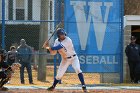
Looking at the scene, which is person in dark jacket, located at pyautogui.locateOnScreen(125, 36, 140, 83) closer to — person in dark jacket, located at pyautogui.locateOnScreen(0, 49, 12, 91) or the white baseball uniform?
the white baseball uniform

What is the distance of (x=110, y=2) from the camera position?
18.1m

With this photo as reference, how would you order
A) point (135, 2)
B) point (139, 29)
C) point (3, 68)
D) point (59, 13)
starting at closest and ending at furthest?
point (3, 68) < point (59, 13) < point (139, 29) < point (135, 2)

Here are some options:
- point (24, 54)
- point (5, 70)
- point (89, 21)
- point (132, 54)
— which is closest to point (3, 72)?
point (5, 70)

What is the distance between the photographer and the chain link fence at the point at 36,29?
18.2 meters

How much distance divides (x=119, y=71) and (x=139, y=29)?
316 cm

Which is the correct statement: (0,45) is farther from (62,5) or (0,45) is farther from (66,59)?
(66,59)

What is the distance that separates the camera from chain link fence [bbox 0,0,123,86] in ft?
59.7

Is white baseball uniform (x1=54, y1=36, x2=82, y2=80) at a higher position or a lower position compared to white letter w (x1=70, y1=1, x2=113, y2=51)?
lower

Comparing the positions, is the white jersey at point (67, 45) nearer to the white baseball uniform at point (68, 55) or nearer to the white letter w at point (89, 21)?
the white baseball uniform at point (68, 55)

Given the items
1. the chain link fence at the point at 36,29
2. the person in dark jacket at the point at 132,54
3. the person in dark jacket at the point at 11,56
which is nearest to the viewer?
the person in dark jacket at the point at 11,56

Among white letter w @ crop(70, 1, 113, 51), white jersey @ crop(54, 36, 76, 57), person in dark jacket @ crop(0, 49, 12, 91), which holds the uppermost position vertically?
white letter w @ crop(70, 1, 113, 51)

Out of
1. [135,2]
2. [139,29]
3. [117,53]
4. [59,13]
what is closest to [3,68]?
[59,13]

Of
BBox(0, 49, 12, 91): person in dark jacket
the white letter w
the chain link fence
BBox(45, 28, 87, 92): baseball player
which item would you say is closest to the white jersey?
BBox(45, 28, 87, 92): baseball player

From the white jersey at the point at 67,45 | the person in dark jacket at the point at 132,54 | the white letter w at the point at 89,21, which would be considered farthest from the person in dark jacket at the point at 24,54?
the white jersey at the point at 67,45
